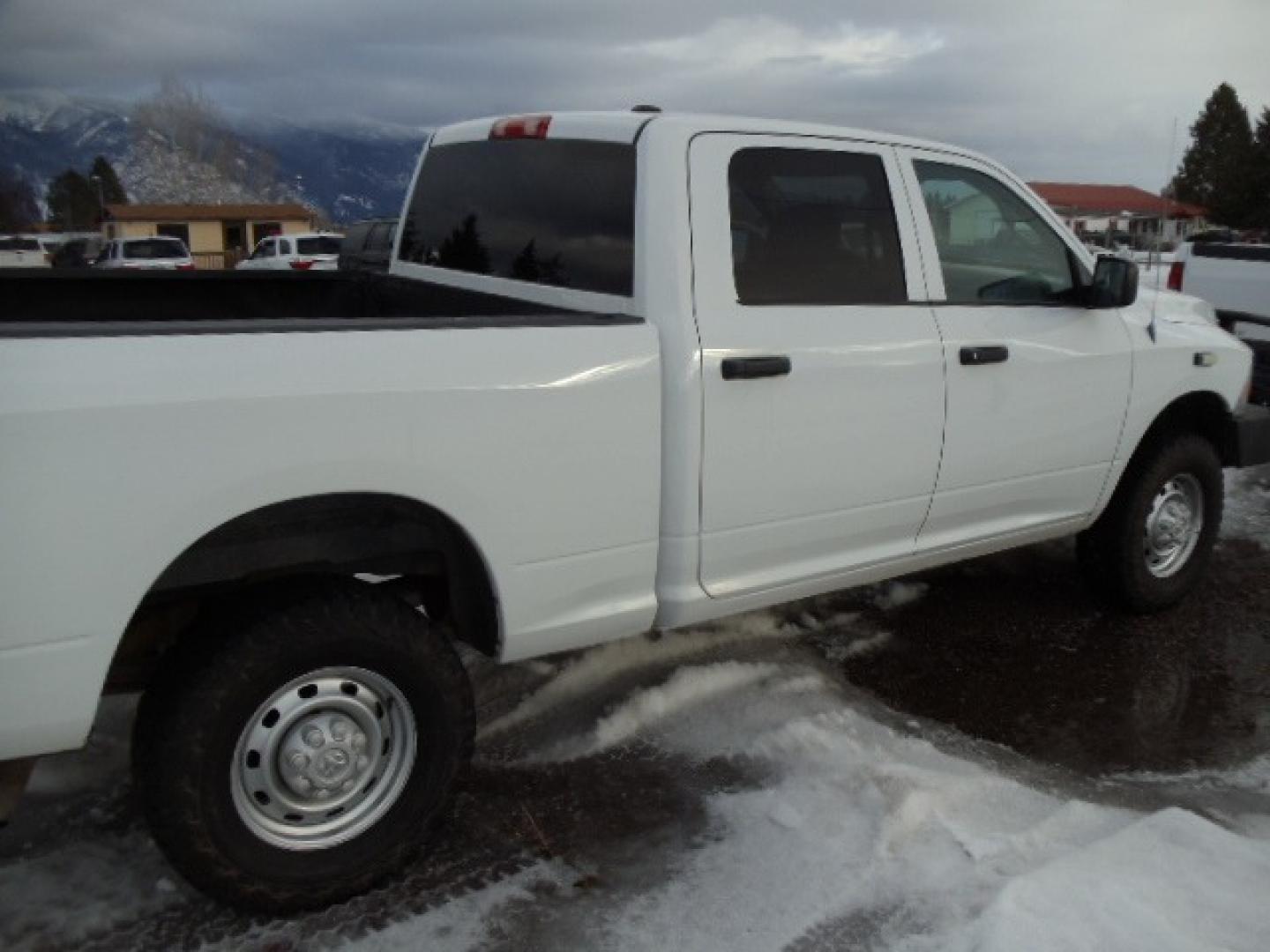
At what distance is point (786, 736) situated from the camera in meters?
3.86

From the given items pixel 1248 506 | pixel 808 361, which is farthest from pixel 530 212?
pixel 1248 506

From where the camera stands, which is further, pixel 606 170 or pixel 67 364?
pixel 606 170

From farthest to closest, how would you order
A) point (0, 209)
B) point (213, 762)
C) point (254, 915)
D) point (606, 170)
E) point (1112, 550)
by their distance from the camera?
point (0, 209), point (1112, 550), point (606, 170), point (254, 915), point (213, 762)

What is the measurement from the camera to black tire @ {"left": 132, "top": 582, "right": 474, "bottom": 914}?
105 inches

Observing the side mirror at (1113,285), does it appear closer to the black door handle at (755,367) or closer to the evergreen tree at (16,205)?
the black door handle at (755,367)

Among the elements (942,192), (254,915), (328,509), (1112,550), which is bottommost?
(254,915)

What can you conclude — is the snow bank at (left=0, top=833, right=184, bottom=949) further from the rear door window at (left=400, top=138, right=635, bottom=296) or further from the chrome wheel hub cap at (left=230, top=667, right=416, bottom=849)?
the rear door window at (left=400, top=138, right=635, bottom=296)

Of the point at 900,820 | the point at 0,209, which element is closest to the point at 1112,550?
the point at 900,820

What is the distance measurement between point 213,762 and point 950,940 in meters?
1.77

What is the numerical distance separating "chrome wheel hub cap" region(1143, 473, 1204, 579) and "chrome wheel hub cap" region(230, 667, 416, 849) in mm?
3441

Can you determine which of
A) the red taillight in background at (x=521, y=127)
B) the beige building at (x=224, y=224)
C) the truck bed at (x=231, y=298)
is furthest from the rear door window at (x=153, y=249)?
the beige building at (x=224, y=224)

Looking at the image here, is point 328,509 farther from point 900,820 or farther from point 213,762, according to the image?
point 900,820

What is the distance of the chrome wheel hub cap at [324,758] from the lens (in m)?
2.80

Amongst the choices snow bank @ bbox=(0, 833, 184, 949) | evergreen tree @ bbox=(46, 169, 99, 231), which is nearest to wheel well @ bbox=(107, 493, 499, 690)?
snow bank @ bbox=(0, 833, 184, 949)
